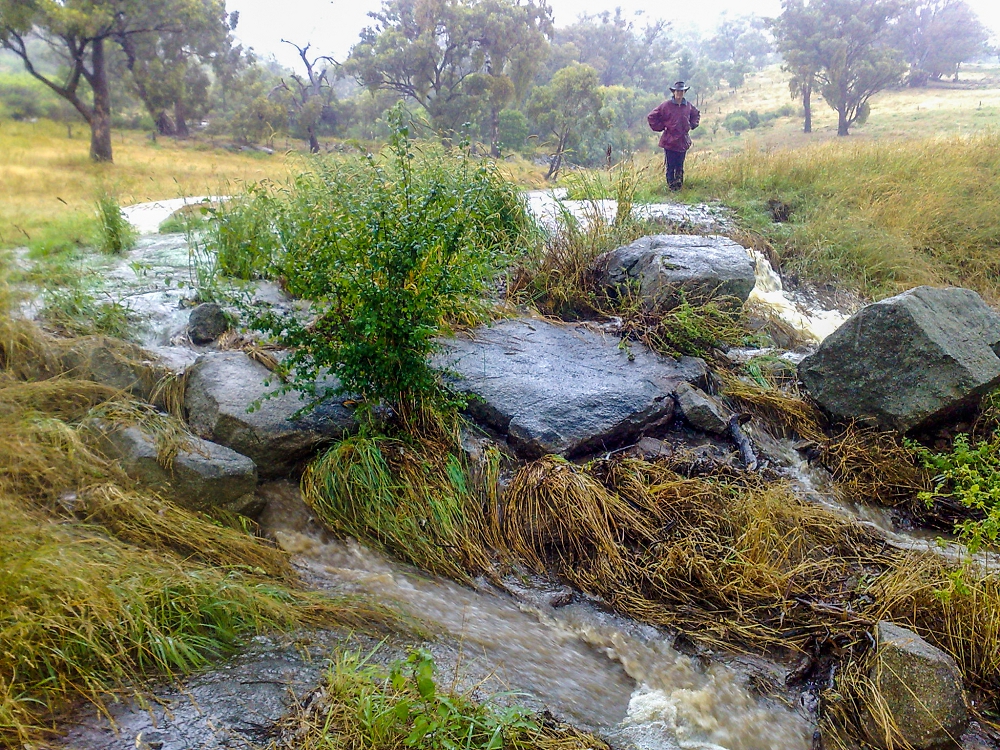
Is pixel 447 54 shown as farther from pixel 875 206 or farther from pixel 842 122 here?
pixel 875 206

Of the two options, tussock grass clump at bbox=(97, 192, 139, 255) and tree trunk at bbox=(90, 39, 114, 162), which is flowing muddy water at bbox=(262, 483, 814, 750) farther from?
tree trunk at bbox=(90, 39, 114, 162)

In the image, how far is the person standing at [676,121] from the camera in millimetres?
9602

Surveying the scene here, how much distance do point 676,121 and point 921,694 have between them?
8.45 m

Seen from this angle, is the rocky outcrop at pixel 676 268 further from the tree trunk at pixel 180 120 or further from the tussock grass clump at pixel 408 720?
the tree trunk at pixel 180 120

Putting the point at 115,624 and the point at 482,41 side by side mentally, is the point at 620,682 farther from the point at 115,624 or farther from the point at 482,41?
the point at 482,41

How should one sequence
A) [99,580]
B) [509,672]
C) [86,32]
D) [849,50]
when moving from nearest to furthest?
[99,580]
[509,672]
[86,32]
[849,50]

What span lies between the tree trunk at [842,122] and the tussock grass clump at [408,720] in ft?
57.4

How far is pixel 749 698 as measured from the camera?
10.1ft

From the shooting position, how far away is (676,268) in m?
6.04

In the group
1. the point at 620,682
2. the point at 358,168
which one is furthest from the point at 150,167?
the point at 620,682

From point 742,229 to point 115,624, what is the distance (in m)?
7.99

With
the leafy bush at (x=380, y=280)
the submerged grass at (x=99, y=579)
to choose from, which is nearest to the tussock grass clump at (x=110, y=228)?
the submerged grass at (x=99, y=579)

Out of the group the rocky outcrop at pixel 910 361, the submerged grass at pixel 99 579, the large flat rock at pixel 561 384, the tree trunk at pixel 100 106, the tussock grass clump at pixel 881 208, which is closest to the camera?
the submerged grass at pixel 99 579

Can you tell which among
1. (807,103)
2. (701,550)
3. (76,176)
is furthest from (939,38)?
(701,550)
